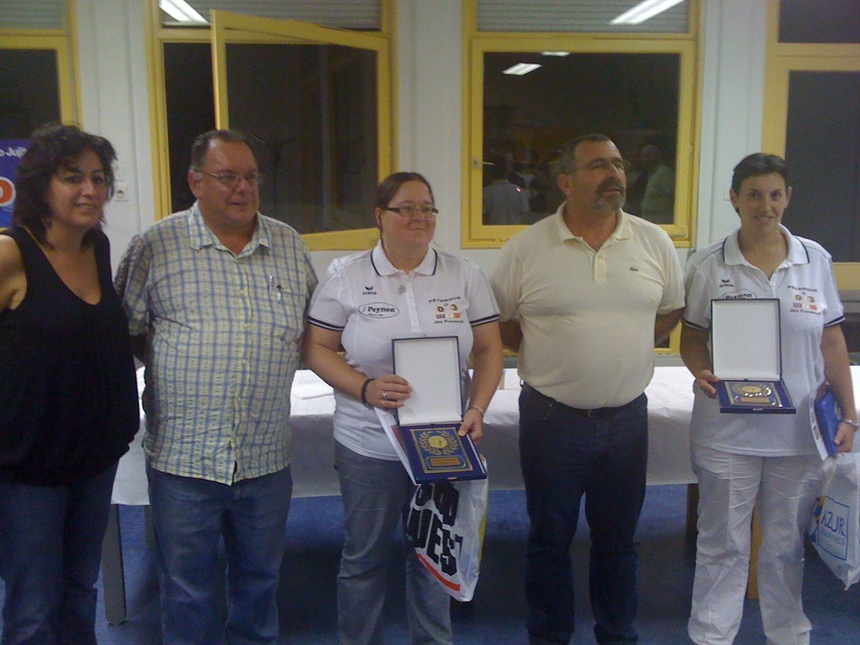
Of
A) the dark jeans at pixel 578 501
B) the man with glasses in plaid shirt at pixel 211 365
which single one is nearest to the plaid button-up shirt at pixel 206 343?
the man with glasses in plaid shirt at pixel 211 365

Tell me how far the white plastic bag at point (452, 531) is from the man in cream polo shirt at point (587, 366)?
0.27 m

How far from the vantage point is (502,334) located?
2.15m

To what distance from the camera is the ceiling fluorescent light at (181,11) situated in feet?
13.3

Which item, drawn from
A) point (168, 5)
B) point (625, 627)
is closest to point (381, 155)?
point (168, 5)

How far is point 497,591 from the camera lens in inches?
105

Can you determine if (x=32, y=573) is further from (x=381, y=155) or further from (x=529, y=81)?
(x=529, y=81)

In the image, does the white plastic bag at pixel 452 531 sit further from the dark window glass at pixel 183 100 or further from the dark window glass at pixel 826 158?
the dark window glass at pixel 826 158

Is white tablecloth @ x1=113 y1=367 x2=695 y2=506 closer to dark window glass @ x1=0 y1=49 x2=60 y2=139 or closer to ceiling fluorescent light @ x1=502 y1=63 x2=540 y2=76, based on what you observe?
ceiling fluorescent light @ x1=502 y1=63 x2=540 y2=76

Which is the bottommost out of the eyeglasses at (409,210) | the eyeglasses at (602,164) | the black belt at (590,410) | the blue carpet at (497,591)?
the blue carpet at (497,591)

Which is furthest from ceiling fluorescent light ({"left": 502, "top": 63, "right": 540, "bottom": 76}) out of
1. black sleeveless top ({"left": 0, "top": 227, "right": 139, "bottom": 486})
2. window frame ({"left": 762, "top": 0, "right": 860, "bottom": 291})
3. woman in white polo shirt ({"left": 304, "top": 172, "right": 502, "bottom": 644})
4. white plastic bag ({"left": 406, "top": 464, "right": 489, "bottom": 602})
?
black sleeveless top ({"left": 0, "top": 227, "right": 139, "bottom": 486})

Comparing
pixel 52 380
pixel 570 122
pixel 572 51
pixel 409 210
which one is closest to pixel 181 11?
pixel 572 51

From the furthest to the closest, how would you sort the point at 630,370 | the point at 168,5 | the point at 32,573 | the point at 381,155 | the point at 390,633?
the point at 381,155 → the point at 168,5 → the point at 390,633 → the point at 630,370 → the point at 32,573

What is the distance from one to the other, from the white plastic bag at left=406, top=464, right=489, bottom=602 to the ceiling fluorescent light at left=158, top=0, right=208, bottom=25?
334 centimetres

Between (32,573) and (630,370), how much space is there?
4.89 feet
